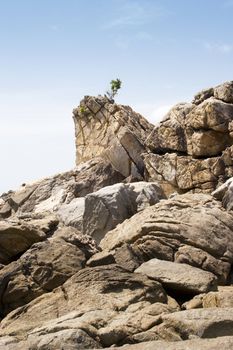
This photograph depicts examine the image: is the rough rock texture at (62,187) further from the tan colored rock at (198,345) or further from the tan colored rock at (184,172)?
the tan colored rock at (198,345)

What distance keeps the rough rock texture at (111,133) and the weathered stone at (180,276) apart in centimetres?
4727

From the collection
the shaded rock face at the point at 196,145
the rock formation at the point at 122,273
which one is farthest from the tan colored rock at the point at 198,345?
the shaded rock face at the point at 196,145

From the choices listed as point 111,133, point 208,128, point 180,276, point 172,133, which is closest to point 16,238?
point 180,276

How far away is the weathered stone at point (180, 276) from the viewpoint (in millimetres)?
25953

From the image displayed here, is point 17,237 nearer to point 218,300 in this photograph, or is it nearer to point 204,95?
point 218,300

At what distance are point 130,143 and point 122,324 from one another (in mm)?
58883

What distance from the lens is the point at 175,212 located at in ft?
112

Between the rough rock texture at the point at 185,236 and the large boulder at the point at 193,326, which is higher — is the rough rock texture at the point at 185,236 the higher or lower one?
the higher one

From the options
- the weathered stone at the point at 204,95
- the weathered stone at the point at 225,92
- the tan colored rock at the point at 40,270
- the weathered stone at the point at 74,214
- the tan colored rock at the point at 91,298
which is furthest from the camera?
the weathered stone at the point at 204,95

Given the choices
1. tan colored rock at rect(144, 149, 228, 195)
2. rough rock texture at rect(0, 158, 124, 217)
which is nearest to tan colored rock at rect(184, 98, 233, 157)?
tan colored rock at rect(144, 149, 228, 195)

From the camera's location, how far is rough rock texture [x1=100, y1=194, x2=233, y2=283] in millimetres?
30759

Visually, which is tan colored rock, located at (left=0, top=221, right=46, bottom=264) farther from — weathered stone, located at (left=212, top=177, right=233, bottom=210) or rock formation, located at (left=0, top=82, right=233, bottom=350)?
weathered stone, located at (left=212, top=177, right=233, bottom=210)

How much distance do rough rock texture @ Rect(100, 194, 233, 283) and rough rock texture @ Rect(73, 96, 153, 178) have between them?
40.5 meters

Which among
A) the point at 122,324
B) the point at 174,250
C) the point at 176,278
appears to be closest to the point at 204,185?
the point at 174,250
